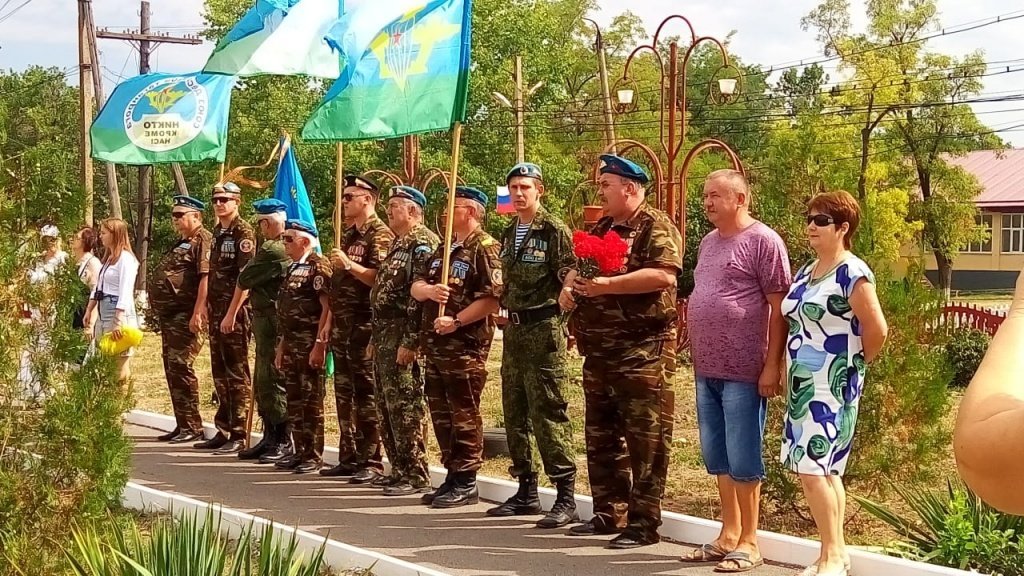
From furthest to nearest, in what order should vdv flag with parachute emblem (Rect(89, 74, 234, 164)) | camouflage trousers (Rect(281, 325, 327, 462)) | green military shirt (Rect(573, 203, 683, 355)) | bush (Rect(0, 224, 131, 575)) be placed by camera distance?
vdv flag with parachute emblem (Rect(89, 74, 234, 164)), camouflage trousers (Rect(281, 325, 327, 462)), green military shirt (Rect(573, 203, 683, 355)), bush (Rect(0, 224, 131, 575))

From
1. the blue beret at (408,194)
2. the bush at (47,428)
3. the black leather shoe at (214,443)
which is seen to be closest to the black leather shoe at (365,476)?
the blue beret at (408,194)

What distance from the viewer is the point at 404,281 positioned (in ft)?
26.9

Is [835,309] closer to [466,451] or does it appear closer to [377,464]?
[466,451]

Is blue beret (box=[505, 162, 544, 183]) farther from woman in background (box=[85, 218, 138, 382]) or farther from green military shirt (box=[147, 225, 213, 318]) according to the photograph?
woman in background (box=[85, 218, 138, 382])

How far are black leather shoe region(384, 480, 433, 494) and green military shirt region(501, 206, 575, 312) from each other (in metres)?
1.85

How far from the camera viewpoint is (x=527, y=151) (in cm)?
4359

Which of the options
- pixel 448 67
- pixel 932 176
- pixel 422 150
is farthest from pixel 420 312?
pixel 932 176

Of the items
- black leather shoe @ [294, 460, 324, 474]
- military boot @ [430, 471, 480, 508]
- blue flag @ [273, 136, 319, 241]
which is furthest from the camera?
blue flag @ [273, 136, 319, 241]

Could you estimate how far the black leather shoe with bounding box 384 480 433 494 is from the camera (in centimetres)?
839

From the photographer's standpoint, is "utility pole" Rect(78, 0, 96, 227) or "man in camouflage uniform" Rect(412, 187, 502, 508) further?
"utility pole" Rect(78, 0, 96, 227)

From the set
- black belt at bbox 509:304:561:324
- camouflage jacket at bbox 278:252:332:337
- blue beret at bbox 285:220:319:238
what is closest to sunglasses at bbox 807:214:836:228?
black belt at bbox 509:304:561:324

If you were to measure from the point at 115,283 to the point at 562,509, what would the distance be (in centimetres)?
501

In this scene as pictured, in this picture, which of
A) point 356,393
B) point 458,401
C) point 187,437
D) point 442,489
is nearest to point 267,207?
point 356,393

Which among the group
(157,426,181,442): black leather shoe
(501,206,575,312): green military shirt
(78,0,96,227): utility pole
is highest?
(78,0,96,227): utility pole
